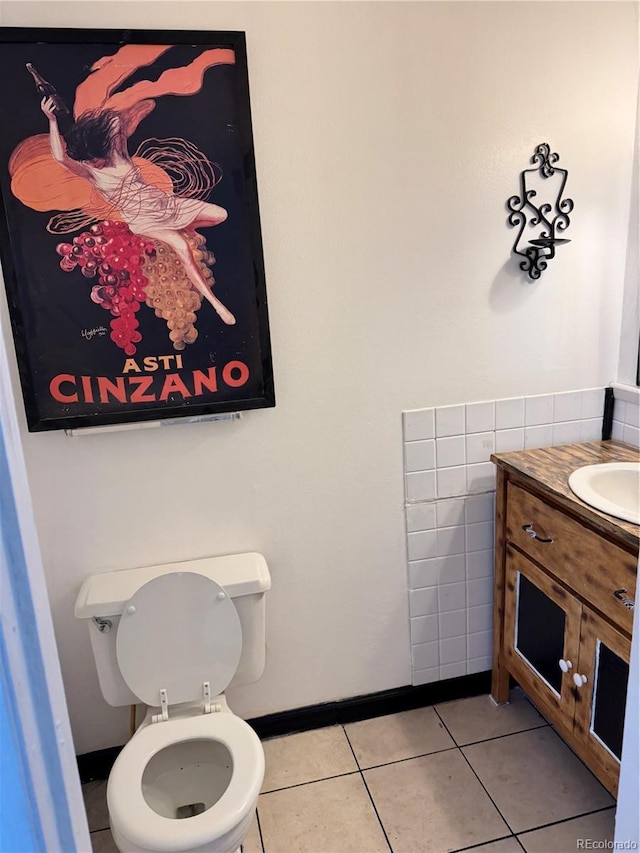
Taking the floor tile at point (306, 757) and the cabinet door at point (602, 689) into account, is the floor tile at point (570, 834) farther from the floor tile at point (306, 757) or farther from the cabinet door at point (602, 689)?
the floor tile at point (306, 757)

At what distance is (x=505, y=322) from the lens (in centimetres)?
185

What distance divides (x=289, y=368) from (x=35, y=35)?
3.23ft

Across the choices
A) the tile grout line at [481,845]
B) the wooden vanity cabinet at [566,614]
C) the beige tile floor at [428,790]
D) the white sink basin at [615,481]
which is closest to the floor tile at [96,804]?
the beige tile floor at [428,790]

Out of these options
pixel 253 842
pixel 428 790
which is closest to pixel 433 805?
pixel 428 790

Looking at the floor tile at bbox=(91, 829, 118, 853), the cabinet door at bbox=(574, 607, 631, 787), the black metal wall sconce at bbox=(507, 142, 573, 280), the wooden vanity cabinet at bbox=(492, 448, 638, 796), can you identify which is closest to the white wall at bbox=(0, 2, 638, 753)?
the black metal wall sconce at bbox=(507, 142, 573, 280)

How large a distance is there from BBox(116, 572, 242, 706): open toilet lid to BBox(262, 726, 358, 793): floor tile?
43 centimetres

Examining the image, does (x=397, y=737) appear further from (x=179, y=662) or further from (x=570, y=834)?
(x=179, y=662)

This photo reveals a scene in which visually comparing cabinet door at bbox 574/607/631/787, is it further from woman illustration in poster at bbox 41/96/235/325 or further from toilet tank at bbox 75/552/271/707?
woman illustration in poster at bbox 41/96/235/325

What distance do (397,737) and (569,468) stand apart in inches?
40.2

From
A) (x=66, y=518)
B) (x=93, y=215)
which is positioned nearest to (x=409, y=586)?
(x=66, y=518)

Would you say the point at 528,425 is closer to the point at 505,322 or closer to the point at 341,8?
the point at 505,322

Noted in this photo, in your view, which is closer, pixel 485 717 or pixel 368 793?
pixel 368 793

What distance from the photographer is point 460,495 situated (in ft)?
6.32

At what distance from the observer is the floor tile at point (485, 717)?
193 cm
